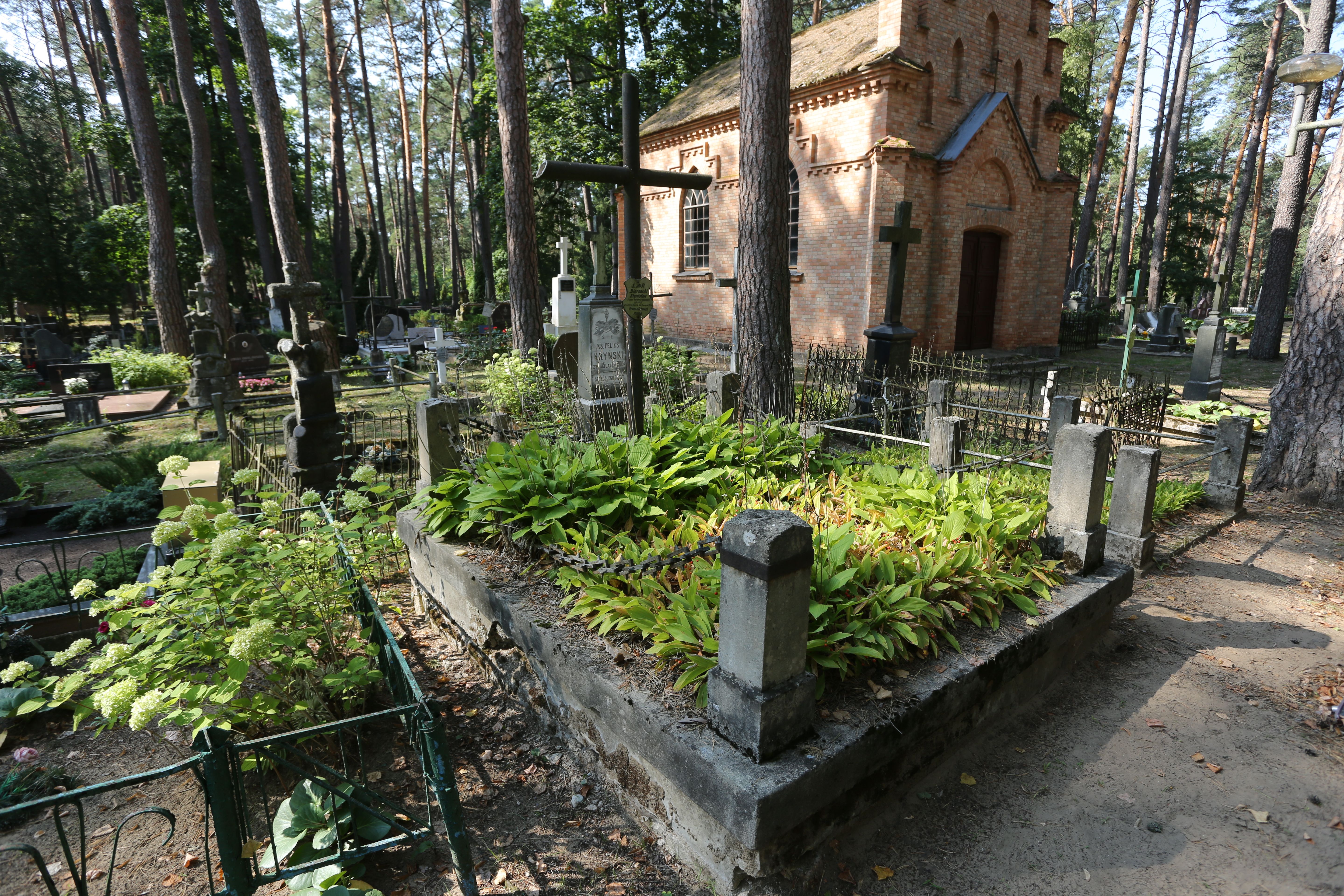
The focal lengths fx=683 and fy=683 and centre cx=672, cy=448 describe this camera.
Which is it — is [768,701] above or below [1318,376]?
below

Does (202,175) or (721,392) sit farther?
(202,175)

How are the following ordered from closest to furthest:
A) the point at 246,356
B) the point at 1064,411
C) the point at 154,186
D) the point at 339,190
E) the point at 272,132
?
the point at 1064,411, the point at 272,132, the point at 246,356, the point at 154,186, the point at 339,190

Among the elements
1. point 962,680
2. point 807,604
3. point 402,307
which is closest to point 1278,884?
point 962,680

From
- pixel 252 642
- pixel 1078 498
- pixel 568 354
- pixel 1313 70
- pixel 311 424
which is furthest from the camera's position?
pixel 568 354

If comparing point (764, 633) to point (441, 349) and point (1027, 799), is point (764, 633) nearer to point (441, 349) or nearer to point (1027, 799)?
point (1027, 799)

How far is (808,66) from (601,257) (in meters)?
10.9

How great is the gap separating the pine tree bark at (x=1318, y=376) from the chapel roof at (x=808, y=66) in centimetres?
853

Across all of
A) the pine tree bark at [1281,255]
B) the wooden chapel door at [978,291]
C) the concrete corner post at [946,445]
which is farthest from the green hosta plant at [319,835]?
the pine tree bark at [1281,255]

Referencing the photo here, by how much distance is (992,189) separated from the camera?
51.5ft

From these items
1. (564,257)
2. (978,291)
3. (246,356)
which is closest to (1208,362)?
(978,291)

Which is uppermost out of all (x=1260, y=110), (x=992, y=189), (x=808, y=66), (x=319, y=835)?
(x=1260, y=110)

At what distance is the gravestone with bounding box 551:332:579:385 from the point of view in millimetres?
9617

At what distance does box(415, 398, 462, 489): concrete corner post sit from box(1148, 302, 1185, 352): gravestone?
20.9 meters

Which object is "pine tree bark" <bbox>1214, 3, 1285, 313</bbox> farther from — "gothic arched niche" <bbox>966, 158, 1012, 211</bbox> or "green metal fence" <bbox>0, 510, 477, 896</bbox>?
"green metal fence" <bbox>0, 510, 477, 896</bbox>
